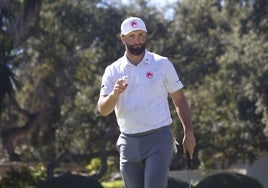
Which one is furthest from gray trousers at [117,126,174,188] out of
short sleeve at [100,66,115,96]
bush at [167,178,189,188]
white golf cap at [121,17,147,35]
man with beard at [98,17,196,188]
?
bush at [167,178,189,188]

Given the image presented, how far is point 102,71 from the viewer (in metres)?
26.7

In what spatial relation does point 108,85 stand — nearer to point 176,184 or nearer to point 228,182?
point 176,184

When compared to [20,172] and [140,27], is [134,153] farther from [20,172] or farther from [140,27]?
[20,172]

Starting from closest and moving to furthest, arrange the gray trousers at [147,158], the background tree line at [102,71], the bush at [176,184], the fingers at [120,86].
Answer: the fingers at [120,86] → the gray trousers at [147,158] → the bush at [176,184] → the background tree line at [102,71]

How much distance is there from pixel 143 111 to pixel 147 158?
14.3 inches

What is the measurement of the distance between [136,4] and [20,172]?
11.2m

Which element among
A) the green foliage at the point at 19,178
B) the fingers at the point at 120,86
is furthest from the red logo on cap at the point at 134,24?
the green foliage at the point at 19,178

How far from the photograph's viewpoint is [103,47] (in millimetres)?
26734

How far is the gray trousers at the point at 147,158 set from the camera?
5074mm

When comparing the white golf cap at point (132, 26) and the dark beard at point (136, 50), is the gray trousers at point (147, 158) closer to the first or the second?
the dark beard at point (136, 50)

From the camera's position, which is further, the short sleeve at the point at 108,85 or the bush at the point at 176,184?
the bush at the point at 176,184

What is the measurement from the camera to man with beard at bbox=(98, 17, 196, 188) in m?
5.14

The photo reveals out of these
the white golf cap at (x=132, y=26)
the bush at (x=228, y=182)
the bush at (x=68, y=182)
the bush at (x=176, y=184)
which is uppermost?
the white golf cap at (x=132, y=26)

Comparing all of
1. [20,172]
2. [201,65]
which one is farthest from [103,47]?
[20,172]
